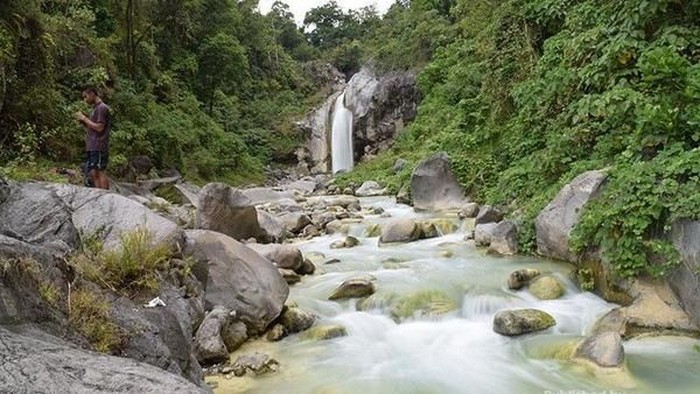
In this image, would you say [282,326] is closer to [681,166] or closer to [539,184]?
[681,166]

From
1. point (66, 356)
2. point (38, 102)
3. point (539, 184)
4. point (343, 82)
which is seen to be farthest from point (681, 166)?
point (343, 82)

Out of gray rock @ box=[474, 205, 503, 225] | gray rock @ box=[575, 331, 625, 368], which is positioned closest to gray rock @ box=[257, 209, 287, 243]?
gray rock @ box=[474, 205, 503, 225]

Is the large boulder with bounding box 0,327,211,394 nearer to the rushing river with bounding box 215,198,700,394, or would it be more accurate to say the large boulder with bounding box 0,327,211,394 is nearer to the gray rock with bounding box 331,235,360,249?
the rushing river with bounding box 215,198,700,394

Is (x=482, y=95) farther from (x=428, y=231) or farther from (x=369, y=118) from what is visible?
(x=369, y=118)

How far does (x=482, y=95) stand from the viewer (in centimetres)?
1385

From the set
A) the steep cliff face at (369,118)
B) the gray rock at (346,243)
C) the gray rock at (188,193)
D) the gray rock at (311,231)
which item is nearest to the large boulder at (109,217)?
the gray rock at (346,243)

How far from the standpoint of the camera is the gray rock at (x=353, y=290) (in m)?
6.41

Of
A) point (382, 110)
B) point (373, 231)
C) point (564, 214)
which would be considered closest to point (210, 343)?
point (564, 214)

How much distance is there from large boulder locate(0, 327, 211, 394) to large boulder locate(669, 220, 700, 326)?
4432 millimetres

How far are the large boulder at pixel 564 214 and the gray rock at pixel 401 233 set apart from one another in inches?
98.6

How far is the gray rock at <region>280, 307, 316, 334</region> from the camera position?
5609 mm

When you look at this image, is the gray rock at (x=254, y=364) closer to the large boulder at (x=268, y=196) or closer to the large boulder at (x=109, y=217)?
the large boulder at (x=109, y=217)

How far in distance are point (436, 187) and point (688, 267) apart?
7.68m

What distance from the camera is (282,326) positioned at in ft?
18.1
